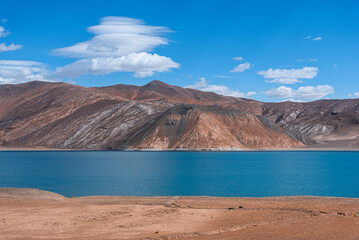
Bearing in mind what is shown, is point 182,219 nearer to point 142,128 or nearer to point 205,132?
point 205,132

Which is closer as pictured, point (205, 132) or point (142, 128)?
point (205, 132)

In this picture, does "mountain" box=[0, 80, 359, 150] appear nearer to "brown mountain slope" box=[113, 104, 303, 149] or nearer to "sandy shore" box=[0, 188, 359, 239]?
"brown mountain slope" box=[113, 104, 303, 149]

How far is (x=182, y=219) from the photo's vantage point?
21.4 m

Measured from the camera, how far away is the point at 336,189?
3653 centimetres

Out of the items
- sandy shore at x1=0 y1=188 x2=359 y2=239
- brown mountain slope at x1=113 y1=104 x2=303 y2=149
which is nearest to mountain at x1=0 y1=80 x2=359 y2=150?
brown mountain slope at x1=113 y1=104 x2=303 y2=149

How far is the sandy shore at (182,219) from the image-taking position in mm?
17656

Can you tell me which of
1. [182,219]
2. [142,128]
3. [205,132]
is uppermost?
[142,128]

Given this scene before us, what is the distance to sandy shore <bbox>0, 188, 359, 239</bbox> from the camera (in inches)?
695

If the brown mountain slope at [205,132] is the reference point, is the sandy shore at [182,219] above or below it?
below

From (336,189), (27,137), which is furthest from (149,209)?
(27,137)

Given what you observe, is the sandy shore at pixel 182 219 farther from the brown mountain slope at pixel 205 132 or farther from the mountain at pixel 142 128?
the brown mountain slope at pixel 205 132

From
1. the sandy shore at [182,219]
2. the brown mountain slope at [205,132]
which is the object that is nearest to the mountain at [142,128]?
the brown mountain slope at [205,132]

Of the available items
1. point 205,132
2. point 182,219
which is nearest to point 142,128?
point 205,132

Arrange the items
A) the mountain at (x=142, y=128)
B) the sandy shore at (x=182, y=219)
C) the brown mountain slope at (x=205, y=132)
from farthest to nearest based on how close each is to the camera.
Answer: the mountain at (x=142, y=128)
the brown mountain slope at (x=205, y=132)
the sandy shore at (x=182, y=219)
